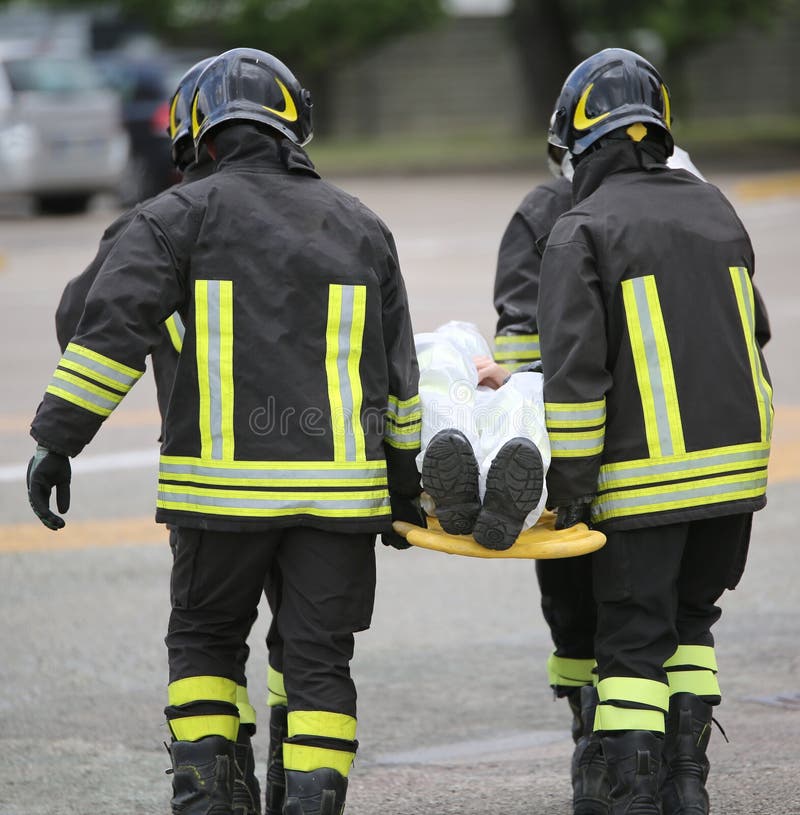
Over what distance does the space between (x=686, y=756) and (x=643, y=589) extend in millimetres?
476

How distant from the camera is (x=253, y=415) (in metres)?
3.78

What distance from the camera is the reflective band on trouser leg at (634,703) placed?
390 centimetres

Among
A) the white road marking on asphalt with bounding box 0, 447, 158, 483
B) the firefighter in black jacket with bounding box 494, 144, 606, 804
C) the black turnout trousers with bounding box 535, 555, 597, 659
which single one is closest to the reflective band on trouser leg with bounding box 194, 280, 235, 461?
the firefighter in black jacket with bounding box 494, 144, 606, 804

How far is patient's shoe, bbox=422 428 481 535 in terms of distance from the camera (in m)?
3.78

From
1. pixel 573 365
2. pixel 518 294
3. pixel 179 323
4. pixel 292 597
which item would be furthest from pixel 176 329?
pixel 518 294

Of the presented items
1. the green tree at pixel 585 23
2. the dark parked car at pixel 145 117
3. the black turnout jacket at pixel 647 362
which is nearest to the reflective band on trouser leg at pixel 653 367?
the black turnout jacket at pixel 647 362

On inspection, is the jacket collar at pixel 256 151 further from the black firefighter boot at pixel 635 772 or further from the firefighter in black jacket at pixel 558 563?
the black firefighter boot at pixel 635 772

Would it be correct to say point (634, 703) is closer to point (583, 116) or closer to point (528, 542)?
point (528, 542)

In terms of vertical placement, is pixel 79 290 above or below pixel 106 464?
below

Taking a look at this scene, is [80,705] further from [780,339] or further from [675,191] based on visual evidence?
[780,339]

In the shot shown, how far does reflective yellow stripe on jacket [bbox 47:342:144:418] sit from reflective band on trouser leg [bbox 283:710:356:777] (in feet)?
2.85

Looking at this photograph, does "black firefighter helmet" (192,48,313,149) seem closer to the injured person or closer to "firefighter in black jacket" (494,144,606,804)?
the injured person

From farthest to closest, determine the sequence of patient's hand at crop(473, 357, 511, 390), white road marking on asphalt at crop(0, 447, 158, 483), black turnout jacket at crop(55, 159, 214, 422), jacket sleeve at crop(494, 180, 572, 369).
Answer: white road marking on asphalt at crop(0, 447, 158, 483) → jacket sleeve at crop(494, 180, 572, 369) → patient's hand at crop(473, 357, 511, 390) → black turnout jacket at crop(55, 159, 214, 422)

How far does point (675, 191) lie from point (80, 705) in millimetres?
2609
